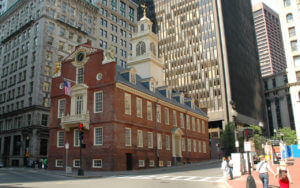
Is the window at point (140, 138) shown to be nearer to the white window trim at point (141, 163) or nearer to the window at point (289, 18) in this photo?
the white window trim at point (141, 163)

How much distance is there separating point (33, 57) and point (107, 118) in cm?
4000

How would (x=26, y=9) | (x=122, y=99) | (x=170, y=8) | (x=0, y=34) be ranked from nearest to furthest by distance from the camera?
(x=122, y=99) → (x=26, y=9) → (x=0, y=34) → (x=170, y=8)

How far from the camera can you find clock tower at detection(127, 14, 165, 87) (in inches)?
1973

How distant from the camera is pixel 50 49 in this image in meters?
64.8

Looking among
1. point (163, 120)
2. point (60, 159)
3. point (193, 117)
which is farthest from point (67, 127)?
point (193, 117)

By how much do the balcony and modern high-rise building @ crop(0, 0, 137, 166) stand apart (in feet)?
78.1


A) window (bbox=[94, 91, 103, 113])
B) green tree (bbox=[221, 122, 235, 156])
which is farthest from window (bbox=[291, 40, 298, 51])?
window (bbox=[94, 91, 103, 113])

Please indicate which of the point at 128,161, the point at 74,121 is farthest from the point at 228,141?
the point at 74,121

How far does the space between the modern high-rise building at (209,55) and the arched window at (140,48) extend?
52.8 metres

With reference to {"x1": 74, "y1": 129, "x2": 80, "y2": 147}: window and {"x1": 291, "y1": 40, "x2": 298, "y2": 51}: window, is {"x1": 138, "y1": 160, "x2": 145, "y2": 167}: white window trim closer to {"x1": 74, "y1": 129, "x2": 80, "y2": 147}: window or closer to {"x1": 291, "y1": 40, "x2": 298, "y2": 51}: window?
{"x1": 74, "y1": 129, "x2": 80, "y2": 147}: window

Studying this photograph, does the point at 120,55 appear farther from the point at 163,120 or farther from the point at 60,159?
the point at 60,159

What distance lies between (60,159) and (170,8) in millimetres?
96626

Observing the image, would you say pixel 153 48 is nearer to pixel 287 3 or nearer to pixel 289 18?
pixel 289 18

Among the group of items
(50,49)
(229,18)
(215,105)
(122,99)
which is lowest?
(122,99)
